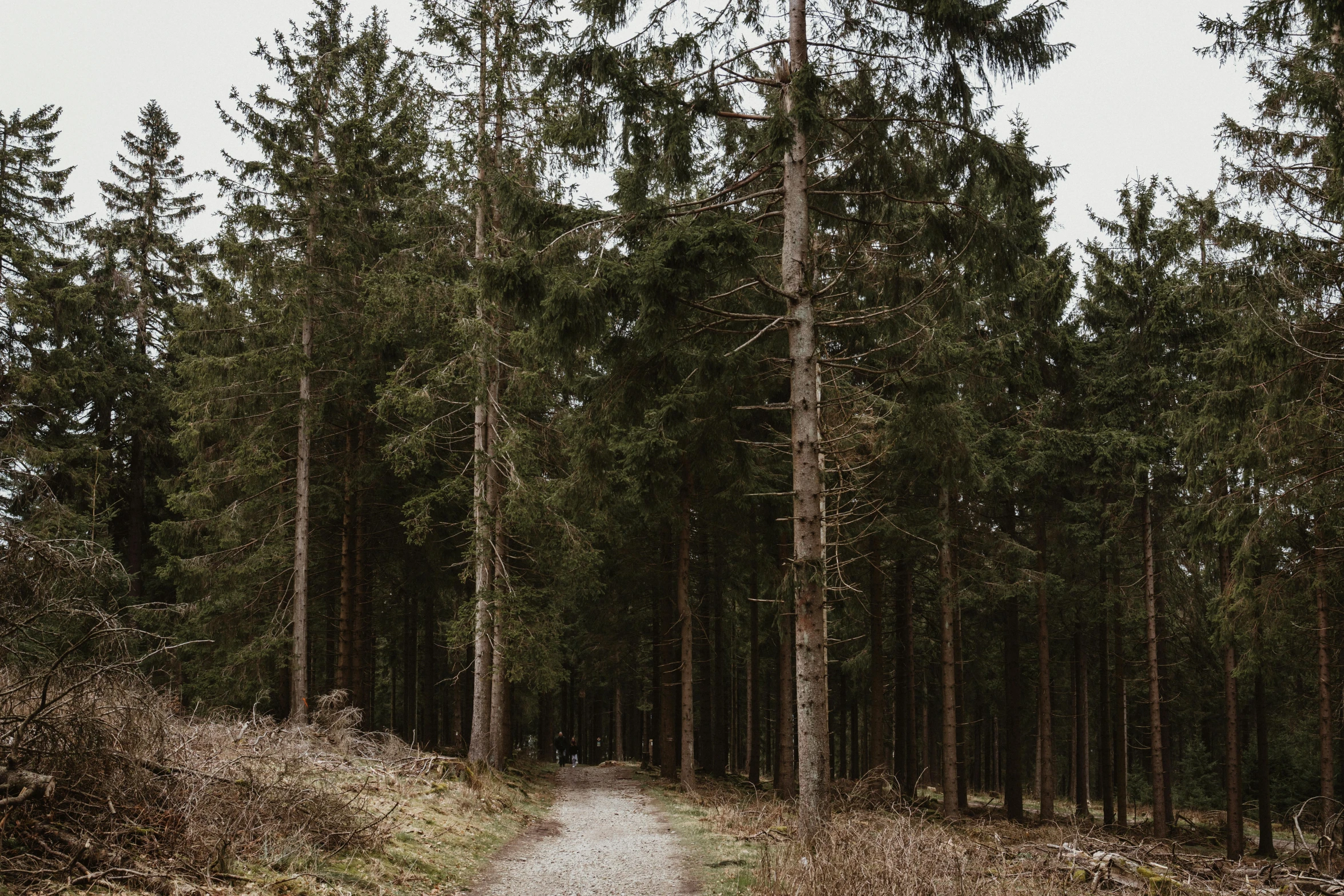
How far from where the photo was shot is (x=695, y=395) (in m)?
13.5

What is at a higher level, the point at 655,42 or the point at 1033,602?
the point at 655,42

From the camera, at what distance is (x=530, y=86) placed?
52.6 ft

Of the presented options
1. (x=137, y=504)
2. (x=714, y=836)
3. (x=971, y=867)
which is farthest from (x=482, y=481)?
(x=137, y=504)

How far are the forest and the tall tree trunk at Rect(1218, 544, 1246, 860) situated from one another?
123 mm

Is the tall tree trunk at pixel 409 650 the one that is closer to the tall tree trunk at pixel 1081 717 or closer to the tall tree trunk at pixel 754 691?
the tall tree trunk at pixel 754 691

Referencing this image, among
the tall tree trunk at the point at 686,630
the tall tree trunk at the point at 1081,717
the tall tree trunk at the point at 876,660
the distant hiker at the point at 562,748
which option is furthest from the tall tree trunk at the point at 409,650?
the tall tree trunk at the point at 1081,717

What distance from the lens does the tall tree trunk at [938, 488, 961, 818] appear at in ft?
55.1

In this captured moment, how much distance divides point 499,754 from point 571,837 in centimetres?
607

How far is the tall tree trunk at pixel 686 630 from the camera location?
17156mm

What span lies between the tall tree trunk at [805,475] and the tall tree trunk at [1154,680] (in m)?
12.2

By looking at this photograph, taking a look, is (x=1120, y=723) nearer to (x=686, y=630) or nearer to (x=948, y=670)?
(x=948, y=670)

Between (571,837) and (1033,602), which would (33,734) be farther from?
(1033,602)

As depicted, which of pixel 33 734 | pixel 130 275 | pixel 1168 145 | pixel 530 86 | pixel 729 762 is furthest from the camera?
pixel 729 762

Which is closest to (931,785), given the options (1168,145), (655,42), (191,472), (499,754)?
(499,754)
